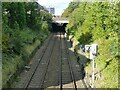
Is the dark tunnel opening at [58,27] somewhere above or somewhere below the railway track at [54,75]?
below

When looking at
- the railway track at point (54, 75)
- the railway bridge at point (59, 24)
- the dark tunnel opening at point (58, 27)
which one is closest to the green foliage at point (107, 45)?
the railway track at point (54, 75)

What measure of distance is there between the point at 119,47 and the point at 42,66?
44.6 feet

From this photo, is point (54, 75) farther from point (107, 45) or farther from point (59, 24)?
point (59, 24)

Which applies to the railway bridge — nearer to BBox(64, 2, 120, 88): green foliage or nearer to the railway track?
the railway track

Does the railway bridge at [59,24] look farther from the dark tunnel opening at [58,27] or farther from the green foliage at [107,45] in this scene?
the green foliage at [107,45]

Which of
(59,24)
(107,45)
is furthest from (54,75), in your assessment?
(59,24)

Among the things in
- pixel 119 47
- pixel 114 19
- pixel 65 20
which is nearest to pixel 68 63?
pixel 114 19

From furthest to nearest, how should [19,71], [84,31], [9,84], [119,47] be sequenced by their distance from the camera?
[84,31] → [19,71] → [9,84] → [119,47]

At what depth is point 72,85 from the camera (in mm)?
24484

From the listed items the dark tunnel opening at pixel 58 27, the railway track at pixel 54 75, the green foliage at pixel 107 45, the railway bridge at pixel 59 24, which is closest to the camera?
the green foliage at pixel 107 45

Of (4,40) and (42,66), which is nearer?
(4,40)

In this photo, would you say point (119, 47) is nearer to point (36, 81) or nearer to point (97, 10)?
point (36, 81)

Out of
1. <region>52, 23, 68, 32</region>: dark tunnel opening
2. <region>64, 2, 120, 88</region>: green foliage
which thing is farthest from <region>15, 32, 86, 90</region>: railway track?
<region>52, 23, 68, 32</region>: dark tunnel opening

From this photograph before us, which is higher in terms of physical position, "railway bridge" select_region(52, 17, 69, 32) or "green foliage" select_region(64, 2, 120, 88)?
"green foliage" select_region(64, 2, 120, 88)
